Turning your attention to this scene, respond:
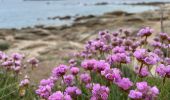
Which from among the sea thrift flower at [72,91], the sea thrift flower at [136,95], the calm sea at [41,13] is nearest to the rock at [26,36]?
the calm sea at [41,13]

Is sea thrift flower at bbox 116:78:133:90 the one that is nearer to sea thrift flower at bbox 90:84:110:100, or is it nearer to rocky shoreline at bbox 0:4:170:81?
sea thrift flower at bbox 90:84:110:100

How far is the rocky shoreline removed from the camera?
1261cm

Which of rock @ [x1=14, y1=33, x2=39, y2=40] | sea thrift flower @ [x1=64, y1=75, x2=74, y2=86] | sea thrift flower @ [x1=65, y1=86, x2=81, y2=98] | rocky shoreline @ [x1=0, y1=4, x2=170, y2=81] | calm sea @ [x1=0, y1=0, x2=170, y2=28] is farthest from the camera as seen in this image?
calm sea @ [x1=0, y1=0, x2=170, y2=28]

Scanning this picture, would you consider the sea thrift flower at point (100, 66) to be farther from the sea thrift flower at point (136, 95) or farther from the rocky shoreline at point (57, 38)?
the rocky shoreline at point (57, 38)

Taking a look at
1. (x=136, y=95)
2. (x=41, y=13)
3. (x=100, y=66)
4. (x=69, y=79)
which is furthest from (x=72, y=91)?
(x=41, y=13)

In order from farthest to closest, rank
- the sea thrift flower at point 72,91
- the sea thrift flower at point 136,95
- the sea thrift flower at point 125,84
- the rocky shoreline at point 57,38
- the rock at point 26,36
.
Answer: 1. the rock at point 26,36
2. the rocky shoreline at point 57,38
3. the sea thrift flower at point 72,91
4. the sea thrift flower at point 125,84
5. the sea thrift flower at point 136,95

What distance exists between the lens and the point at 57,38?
20.9 metres

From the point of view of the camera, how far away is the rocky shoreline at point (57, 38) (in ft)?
41.4

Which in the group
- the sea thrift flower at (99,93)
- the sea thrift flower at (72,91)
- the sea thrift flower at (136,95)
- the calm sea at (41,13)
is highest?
the sea thrift flower at (136,95)

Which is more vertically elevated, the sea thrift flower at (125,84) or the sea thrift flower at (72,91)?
the sea thrift flower at (125,84)

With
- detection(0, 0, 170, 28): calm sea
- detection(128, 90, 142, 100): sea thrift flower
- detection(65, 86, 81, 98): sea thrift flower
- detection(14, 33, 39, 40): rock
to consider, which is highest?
detection(128, 90, 142, 100): sea thrift flower

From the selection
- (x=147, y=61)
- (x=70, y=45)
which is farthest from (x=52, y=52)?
(x=147, y=61)

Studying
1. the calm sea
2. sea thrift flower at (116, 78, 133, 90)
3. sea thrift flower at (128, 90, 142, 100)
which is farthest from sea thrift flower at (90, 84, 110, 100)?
the calm sea

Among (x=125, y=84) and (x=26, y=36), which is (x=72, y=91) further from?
(x=26, y=36)
